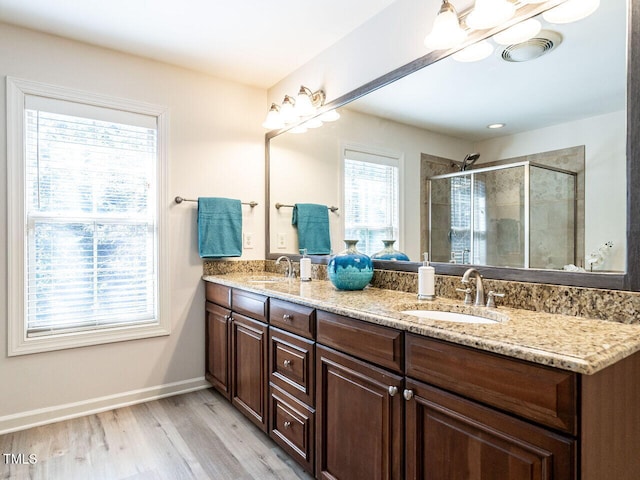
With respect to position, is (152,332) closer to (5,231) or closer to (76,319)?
(76,319)

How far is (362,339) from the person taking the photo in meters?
1.41

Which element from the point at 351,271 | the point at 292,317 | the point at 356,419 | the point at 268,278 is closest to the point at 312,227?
the point at 268,278

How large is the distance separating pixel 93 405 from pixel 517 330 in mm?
2573

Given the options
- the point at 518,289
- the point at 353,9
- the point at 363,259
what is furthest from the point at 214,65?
the point at 518,289

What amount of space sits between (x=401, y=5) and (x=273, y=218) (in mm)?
1686

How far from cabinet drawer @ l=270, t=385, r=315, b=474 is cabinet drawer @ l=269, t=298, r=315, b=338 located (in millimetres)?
336

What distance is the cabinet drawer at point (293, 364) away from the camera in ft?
5.59

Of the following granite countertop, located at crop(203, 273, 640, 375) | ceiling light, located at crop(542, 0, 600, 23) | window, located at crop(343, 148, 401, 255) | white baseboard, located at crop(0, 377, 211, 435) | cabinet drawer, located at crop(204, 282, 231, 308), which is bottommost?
white baseboard, located at crop(0, 377, 211, 435)

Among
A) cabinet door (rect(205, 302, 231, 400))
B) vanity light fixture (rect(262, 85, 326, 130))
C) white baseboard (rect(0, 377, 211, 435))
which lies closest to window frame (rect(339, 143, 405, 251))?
vanity light fixture (rect(262, 85, 326, 130))

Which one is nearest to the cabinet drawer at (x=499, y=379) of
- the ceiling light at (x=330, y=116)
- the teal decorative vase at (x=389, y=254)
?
the teal decorative vase at (x=389, y=254)

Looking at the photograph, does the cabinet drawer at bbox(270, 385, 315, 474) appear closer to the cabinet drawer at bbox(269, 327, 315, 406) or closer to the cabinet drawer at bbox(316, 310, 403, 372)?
the cabinet drawer at bbox(269, 327, 315, 406)

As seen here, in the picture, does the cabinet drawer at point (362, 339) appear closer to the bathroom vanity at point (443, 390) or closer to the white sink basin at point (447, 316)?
the bathroom vanity at point (443, 390)

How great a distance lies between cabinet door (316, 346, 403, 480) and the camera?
1.29 m

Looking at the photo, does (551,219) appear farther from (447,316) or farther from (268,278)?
(268,278)
